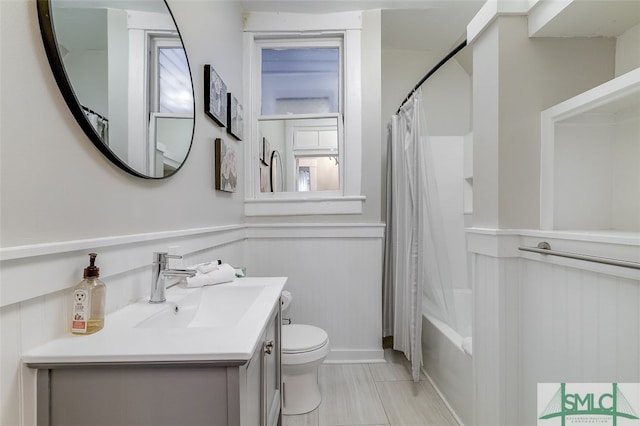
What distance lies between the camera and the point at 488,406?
1200 millimetres

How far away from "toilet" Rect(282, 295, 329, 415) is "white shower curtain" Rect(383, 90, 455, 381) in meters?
0.66

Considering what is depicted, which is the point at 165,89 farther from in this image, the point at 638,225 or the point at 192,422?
the point at 638,225

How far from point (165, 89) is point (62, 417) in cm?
104

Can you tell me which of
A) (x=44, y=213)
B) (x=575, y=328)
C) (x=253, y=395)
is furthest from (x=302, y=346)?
(x=44, y=213)

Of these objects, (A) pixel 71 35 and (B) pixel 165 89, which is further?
(B) pixel 165 89

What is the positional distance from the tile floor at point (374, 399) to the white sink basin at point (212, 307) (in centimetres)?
90

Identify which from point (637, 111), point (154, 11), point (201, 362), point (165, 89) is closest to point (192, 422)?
point (201, 362)

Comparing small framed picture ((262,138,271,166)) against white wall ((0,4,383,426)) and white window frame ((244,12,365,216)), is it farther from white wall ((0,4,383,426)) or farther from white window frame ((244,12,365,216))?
white wall ((0,4,383,426))

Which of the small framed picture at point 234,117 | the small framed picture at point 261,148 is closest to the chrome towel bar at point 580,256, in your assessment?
the small framed picture at point 234,117

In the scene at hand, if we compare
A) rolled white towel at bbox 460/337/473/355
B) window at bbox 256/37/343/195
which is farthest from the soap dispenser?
window at bbox 256/37/343/195

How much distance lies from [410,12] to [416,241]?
5.77 feet

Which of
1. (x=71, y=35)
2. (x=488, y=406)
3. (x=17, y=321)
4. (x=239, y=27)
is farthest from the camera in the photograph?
(x=239, y=27)

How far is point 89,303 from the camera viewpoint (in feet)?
2.27

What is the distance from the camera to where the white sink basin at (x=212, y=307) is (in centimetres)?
95
